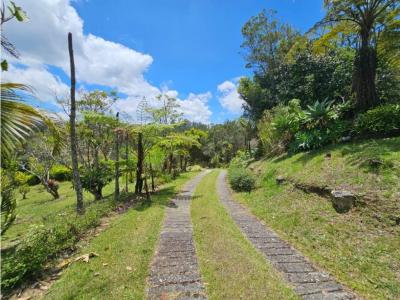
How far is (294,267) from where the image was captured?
4160 mm

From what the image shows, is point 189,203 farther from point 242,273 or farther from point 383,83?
point 383,83

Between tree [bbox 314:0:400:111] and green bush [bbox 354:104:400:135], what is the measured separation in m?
1.52

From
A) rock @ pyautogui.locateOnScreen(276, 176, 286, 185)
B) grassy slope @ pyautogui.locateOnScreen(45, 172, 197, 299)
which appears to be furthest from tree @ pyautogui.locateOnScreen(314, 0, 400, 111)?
grassy slope @ pyautogui.locateOnScreen(45, 172, 197, 299)

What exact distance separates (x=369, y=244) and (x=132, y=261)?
4.26 meters

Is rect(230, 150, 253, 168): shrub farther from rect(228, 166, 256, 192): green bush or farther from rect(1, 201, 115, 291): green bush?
rect(1, 201, 115, 291): green bush

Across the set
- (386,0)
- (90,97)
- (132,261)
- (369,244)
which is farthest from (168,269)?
(386,0)

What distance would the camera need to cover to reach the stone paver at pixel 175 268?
3361 millimetres

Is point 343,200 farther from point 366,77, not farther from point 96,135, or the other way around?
point 96,135

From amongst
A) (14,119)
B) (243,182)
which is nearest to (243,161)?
(243,182)

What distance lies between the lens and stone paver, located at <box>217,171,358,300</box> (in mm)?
3412

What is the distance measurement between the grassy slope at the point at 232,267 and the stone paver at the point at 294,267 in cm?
21

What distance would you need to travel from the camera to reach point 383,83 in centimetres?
1378

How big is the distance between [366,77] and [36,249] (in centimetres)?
1191

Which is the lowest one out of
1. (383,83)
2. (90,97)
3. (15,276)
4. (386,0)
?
(15,276)
